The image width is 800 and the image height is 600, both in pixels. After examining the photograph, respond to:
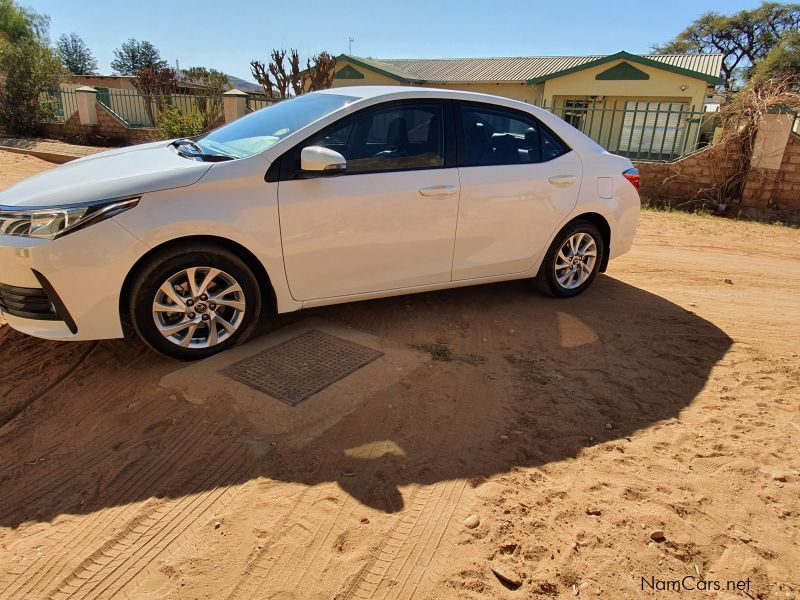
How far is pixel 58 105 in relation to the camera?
59.3ft

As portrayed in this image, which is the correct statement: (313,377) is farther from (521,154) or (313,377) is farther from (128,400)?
(521,154)

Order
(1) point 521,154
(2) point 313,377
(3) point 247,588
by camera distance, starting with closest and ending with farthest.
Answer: (3) point 247,588 < (2) point 313,377 < (1) point 521,154

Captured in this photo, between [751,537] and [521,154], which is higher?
[521,154]

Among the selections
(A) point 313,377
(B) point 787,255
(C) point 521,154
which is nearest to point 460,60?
(B) point 787,255

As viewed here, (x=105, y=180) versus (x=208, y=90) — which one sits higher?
(x=208, y=90)

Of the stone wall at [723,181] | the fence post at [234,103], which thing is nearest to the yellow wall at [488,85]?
the fence post at [234,103]

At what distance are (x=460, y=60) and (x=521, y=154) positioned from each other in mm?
26996

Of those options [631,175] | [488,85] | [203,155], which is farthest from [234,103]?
[488,85]

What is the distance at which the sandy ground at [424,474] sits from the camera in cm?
217

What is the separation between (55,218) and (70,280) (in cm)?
37

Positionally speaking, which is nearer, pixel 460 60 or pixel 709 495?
pixel 709 495

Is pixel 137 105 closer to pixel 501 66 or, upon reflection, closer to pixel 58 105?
pixel 58 105

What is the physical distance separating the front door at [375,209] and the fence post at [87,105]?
16.3 meters

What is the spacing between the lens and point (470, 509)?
2.51m
